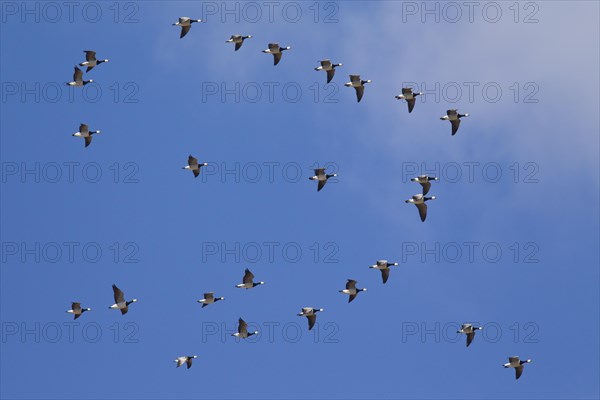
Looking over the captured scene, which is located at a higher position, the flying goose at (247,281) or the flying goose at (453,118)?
the flying goose at (453,118)

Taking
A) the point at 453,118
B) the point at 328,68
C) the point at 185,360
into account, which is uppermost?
the point at 328,68

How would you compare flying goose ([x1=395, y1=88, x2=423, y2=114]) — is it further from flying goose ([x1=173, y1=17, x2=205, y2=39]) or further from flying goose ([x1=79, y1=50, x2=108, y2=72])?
flying goose ([x1=79, y1=50, x2=108, y2=72])

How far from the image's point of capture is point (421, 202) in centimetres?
8588

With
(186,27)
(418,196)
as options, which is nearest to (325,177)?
(418,196)

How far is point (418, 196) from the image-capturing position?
85625 mm

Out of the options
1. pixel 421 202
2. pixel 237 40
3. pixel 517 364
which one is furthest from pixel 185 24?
pixel 517 364

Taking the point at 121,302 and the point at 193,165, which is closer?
the point at 121,302

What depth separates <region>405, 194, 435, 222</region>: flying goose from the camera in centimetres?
8550

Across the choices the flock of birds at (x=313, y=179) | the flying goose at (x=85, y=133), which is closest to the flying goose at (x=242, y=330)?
the flock of birds at (x=313, y=179)

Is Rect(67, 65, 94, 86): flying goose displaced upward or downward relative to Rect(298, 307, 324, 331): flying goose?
upward

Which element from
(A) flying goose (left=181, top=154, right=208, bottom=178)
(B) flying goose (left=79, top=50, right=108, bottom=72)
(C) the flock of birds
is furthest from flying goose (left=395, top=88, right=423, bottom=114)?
(B) flying goose (left=79, top=50, right=108, bottom=72)

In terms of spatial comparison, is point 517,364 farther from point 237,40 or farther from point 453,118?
point 237,40

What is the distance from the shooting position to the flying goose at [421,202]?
85500 mm

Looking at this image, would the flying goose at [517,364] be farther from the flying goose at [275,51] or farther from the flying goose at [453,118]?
the flying goose at [275,51]
